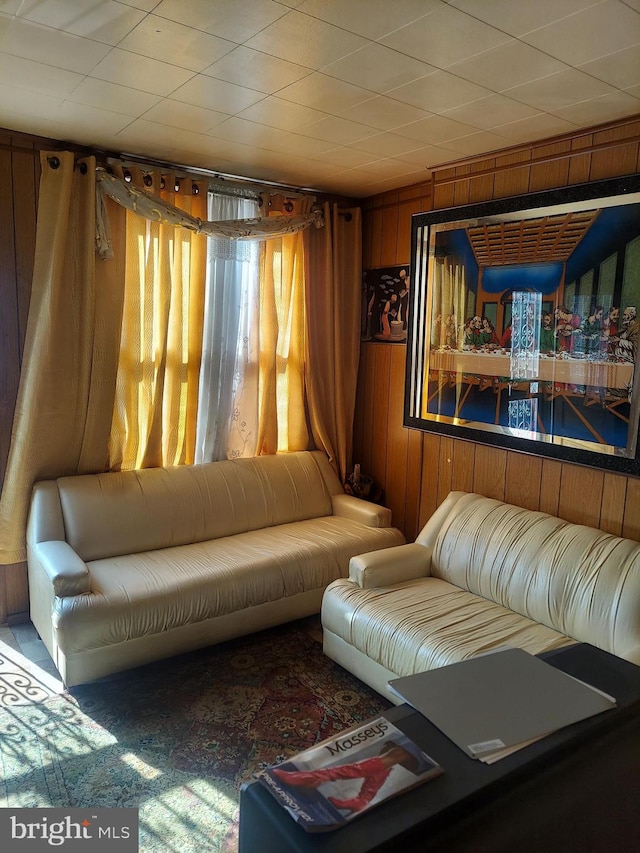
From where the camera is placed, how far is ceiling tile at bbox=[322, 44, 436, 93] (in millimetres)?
2076

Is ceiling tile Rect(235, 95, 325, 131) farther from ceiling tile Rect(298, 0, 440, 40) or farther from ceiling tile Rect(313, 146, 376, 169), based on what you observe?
ceiling tile Rect(298, 0, 440, 40)

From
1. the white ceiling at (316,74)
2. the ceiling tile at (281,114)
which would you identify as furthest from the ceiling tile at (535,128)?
the ceiling tile at (281,114)

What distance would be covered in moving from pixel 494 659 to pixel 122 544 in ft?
7.81

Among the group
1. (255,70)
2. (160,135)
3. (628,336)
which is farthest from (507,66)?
(160,135)

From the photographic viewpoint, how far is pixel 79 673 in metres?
2.70

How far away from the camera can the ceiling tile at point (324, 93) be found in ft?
7.63

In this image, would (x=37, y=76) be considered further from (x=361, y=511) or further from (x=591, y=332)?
(x=361, y=511)

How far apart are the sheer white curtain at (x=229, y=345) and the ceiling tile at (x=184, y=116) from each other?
0.91 meters

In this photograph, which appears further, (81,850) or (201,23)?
(201,23)

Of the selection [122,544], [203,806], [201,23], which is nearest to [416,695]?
[203,806]

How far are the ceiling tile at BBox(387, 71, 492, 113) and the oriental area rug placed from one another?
8.22 feet

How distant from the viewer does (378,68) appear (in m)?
2.19

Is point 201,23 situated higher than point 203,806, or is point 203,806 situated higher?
point 201,23

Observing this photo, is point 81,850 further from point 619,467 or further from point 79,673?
point 619,467
